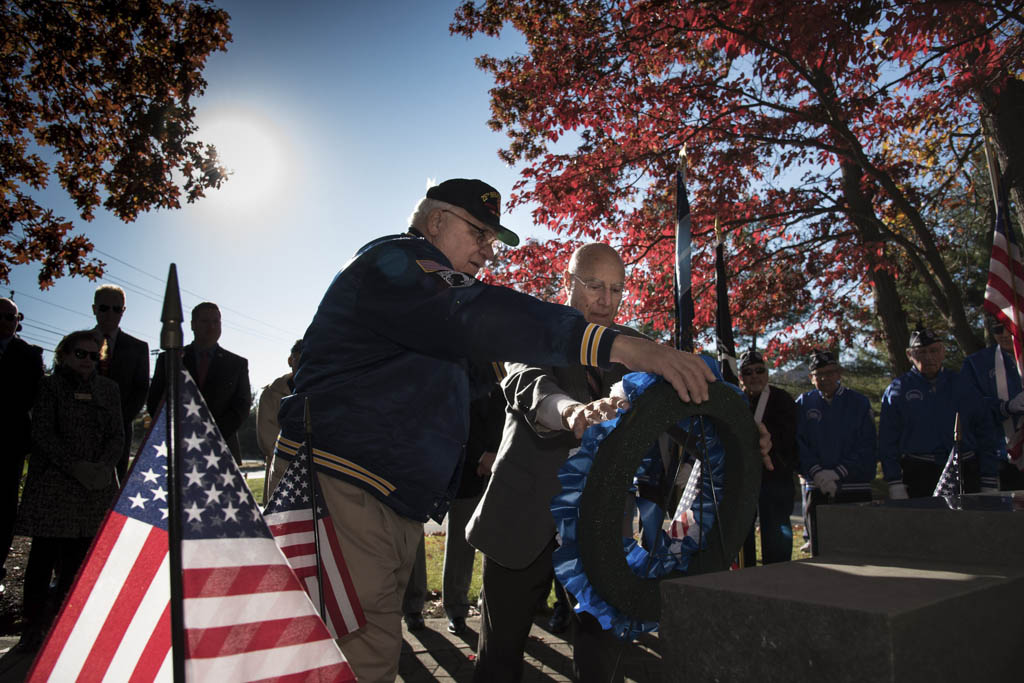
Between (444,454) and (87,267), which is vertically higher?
(87,267)

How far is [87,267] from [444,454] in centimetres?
811

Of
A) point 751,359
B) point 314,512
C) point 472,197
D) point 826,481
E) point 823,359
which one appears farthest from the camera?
point 751,359

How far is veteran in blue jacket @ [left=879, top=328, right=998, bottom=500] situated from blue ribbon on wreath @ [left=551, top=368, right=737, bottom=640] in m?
5.18

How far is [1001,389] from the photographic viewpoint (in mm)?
6004

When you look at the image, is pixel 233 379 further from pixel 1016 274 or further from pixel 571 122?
pixel 1016 274

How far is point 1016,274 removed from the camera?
5.03 metres

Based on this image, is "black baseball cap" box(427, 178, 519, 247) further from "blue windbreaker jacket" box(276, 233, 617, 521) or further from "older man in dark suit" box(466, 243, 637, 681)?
"older man in dark suit" box(466, 243, 637, 681)

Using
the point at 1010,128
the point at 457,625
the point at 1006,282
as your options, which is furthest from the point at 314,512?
the point at 1010,128

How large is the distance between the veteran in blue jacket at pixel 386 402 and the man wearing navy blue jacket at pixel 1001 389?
18.6ft

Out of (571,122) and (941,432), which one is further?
(571,122)

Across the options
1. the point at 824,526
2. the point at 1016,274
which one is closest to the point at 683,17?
the point at 1016,274

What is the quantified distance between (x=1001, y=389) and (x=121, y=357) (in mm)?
7710

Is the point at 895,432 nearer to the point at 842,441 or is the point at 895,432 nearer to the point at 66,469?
the point at 842,441

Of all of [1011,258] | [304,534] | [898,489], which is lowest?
[304,534]
